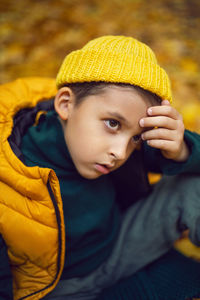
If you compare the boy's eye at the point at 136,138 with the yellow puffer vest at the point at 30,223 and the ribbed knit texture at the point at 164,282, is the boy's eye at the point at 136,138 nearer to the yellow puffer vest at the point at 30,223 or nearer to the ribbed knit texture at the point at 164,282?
the yellow puffer vest at the point at 30,223

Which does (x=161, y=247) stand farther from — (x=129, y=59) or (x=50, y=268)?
(x=129, y=59)

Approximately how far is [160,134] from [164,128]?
26mm

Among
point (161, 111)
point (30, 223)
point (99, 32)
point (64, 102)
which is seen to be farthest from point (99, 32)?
point (30, 223)

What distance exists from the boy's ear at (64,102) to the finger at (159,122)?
23 cm

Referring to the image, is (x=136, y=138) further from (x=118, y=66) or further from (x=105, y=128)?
(x=118, y=66)

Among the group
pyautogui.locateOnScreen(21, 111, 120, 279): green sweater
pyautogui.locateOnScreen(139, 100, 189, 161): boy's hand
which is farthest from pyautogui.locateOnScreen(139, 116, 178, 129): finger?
pyautogui.locateOnScreen(21, 111, 120, 279): green sweater

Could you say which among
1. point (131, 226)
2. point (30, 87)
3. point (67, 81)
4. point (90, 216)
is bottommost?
point (131, 226)

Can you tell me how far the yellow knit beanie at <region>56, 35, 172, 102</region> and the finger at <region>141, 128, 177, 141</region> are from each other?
0.10 m

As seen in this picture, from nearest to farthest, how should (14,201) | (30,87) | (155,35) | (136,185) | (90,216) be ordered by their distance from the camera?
(14,201), (90,216), (136,185), (30,87), (155,35)

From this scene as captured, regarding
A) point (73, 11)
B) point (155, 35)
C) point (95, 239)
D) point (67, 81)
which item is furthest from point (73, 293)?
point (73, 11)

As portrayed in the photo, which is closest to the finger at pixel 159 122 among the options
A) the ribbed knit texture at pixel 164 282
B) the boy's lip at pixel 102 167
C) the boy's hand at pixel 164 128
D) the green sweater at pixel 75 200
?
the boy's hand at pixel 164 128

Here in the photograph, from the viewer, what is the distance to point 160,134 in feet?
2.51

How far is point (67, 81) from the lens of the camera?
804mm

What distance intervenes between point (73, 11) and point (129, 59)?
7.34ft
